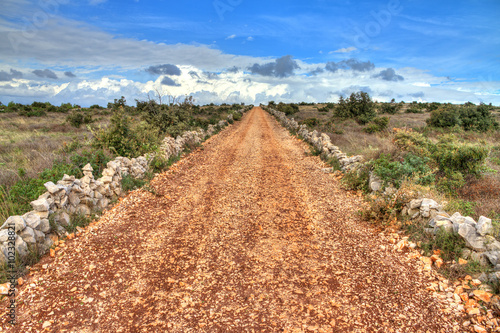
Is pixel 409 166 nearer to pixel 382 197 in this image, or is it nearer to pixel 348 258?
pixel 382 197

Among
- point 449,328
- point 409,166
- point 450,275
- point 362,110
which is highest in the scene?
point 362,110

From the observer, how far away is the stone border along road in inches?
140

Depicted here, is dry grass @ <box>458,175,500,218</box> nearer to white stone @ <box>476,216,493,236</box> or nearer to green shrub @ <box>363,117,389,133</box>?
white stone @ <box>476,216,493,236</box>

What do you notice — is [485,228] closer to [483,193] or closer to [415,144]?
[483,193]

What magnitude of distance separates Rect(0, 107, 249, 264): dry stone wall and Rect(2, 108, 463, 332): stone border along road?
0.37 meters

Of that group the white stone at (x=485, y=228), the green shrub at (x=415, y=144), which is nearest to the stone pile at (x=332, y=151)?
the green shrub at (x=415, y=144)

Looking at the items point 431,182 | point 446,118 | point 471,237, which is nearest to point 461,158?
point 431,182

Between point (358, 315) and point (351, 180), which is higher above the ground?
point (351, 180)

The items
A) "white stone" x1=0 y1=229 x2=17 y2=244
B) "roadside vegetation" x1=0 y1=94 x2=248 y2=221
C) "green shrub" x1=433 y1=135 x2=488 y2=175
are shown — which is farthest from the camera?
"green shrub" x1=433 y1=135 x2=488 y2=175

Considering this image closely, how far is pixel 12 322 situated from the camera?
345cm

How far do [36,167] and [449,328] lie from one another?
896 centimetres

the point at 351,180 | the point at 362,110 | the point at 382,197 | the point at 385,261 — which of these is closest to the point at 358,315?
the point at 385,261

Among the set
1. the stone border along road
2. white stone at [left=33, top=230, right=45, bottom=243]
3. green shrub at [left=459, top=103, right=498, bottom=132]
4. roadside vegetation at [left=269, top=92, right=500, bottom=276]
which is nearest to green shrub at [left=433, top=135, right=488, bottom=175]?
roadside vegetation at [left=269, top=92, right=500, bottom=276]

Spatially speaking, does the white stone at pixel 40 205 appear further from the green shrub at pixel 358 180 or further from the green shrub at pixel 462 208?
the green shrub at pixel 462 208
